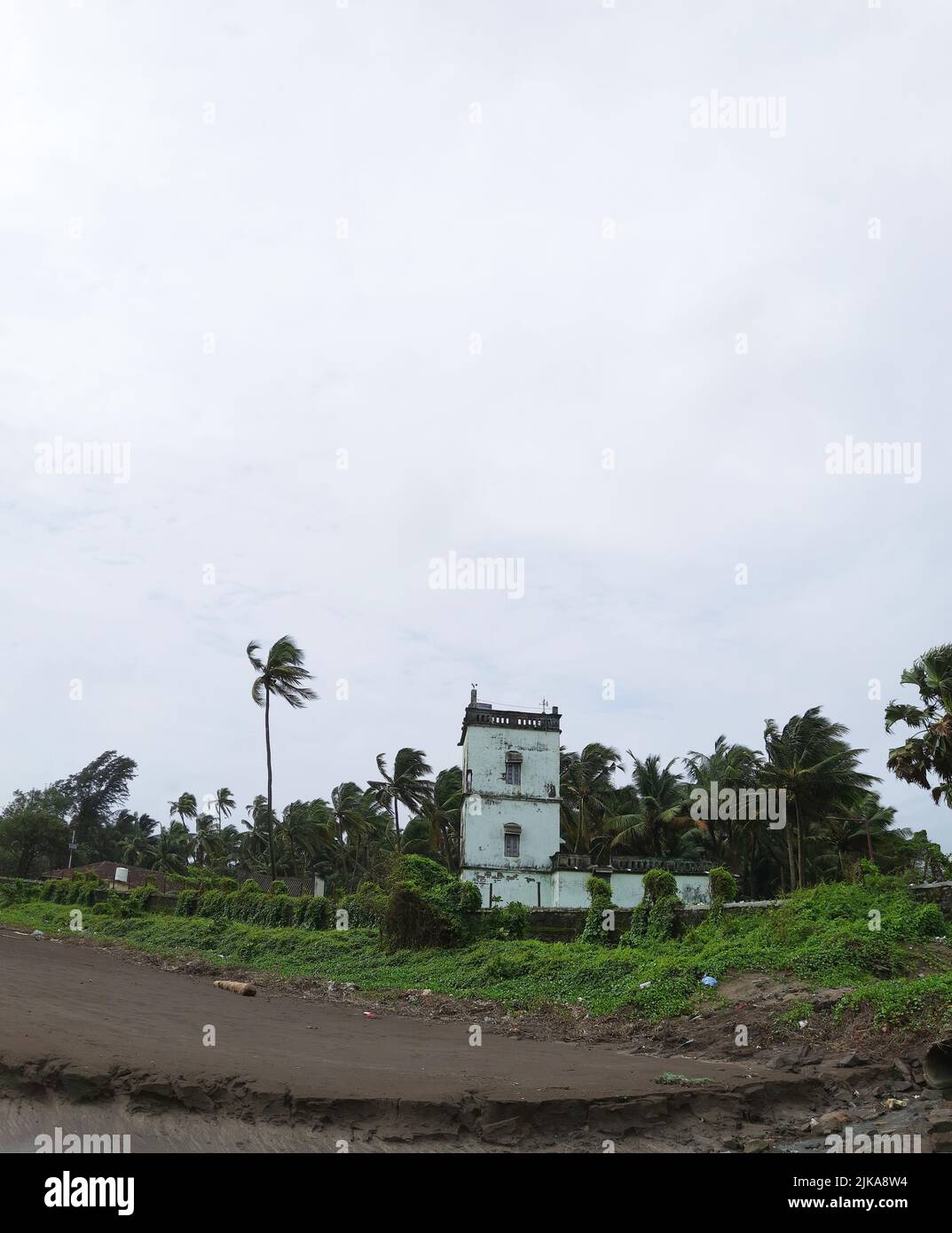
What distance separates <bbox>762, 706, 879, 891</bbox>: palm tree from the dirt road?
20695mm

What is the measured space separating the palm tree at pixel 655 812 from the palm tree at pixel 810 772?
6064mm

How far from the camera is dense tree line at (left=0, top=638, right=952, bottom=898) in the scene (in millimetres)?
32906

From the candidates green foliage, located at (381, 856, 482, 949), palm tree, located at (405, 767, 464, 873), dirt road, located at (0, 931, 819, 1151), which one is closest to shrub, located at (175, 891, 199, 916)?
palm tree, located at (405, 767, 464, 873)

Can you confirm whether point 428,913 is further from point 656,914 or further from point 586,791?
point 586,791

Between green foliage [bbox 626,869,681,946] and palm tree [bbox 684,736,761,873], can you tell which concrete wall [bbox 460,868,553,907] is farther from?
green foliage [bbox 626,869,681,946]

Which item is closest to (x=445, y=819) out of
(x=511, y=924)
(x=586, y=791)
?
(x=586, y=791)

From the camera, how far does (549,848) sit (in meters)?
38.8

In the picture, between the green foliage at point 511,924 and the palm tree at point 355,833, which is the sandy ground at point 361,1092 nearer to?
the green foliage at point 511,924

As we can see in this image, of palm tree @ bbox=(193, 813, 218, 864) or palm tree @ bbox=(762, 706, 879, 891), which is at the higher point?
palm tree @ bbox=(762, 706, 879, 891)

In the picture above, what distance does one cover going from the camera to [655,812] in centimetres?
4275

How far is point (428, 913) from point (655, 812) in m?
19.5

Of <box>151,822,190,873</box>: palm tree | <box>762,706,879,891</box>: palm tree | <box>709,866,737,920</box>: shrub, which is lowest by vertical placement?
<box>151,822,190,873</box>: palm tree
